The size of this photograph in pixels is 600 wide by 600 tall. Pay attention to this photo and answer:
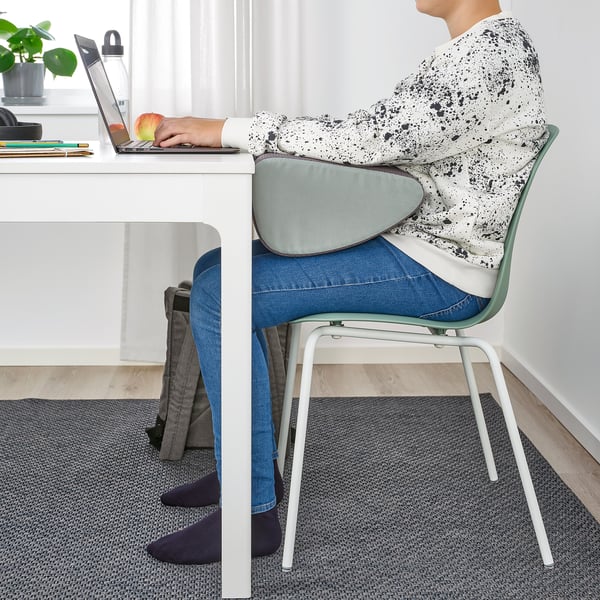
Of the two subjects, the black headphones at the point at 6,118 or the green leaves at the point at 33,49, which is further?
the green leaves at the point at 33,49

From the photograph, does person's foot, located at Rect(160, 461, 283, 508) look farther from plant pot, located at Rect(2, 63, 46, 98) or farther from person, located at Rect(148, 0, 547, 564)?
plant pot, located at Rect(2, 63, 46, 98)

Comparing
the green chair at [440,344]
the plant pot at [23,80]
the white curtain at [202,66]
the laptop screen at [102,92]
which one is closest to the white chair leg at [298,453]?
the green chair at [440,344]

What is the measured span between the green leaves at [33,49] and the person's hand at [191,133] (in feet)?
4.35

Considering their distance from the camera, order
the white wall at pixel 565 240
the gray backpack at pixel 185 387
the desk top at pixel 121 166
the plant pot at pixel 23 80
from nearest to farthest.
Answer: the desk top at pixel 121 166 < the gray backpack at pixel 185 387 < the white wall at pixel 565 240 < the plant pot at pixel 23 80

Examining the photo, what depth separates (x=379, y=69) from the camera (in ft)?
9.20

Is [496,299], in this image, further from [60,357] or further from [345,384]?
[60,357]

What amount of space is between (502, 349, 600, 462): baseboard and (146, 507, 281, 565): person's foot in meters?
0.90

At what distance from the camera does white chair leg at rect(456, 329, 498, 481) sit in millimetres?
1836

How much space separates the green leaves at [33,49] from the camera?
106 inches

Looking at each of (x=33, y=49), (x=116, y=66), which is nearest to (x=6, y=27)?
(x=33, y=49)

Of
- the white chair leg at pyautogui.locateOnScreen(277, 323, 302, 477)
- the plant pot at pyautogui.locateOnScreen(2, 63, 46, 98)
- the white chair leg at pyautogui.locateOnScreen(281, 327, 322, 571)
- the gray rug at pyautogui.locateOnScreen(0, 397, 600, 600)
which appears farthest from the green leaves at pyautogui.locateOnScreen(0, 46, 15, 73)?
the white chair leg at pyautogui.locateOnScreen(281, 327, 322, 571)

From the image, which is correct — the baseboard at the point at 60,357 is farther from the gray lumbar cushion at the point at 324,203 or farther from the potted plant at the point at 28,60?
the gray lumbar cushion at the point at 324,203

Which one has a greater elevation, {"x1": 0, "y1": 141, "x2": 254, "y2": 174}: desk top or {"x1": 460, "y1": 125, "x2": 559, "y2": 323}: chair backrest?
{"x1": 0, "y1": 141, "x2": 254, "y2": 174}: desk top

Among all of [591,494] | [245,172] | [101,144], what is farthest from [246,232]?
[591,494]
